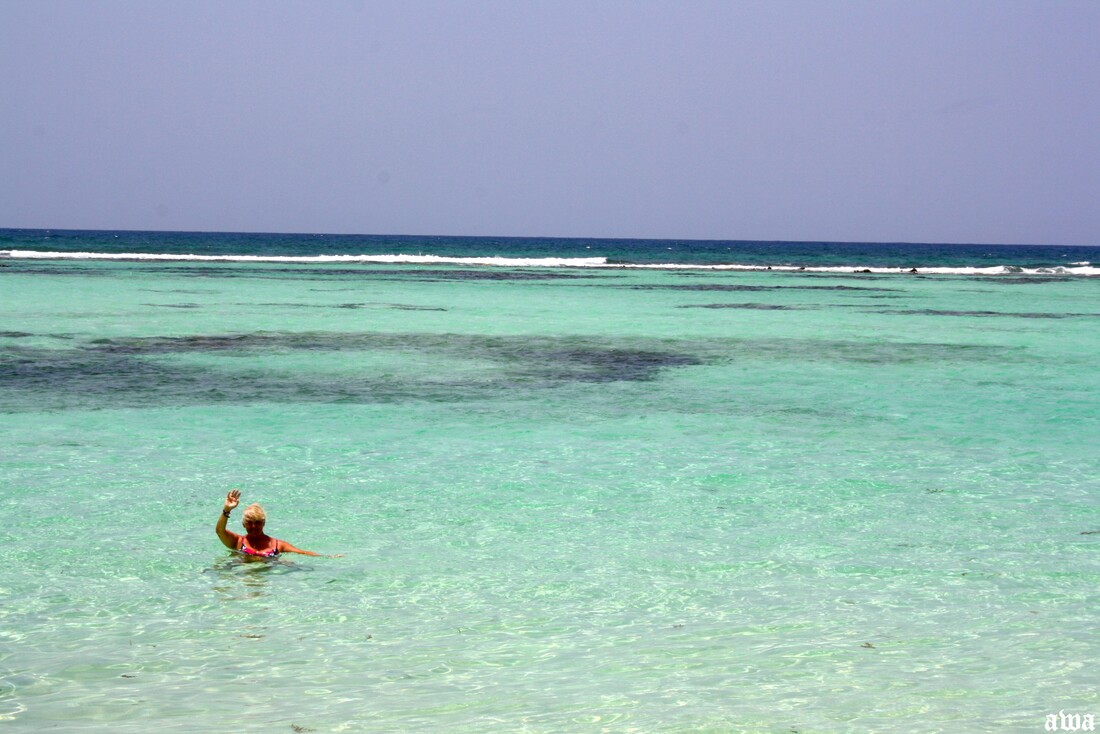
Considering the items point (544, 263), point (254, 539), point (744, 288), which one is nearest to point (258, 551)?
point (254, 539)

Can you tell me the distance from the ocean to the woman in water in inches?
4.1

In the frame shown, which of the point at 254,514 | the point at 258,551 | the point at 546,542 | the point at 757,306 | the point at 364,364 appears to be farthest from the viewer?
the point at 757,306

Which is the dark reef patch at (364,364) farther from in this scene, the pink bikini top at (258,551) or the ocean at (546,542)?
the pink bikini top at (258,551)

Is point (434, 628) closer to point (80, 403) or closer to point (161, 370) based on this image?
point (80, 403)

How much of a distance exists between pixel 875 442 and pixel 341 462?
5.09 m

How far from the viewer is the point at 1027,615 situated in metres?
6.66

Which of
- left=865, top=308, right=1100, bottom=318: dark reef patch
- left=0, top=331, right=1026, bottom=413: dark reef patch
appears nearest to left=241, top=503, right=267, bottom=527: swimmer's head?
left=0, top=331, right=1026, bottom=413: dark reef patch

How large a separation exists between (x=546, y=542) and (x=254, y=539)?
1900 millimetres

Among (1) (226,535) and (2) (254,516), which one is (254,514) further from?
(1) (226,535)

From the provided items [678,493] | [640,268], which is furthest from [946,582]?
[640,268]

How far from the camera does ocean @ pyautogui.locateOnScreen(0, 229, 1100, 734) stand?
5.50m

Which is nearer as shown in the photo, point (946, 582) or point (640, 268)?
point (946, 582)

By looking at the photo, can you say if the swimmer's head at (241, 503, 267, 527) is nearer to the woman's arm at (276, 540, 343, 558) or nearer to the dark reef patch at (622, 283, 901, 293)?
the woman's arm at (276, 540, 343, 558)

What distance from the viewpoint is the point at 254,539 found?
7406mm
